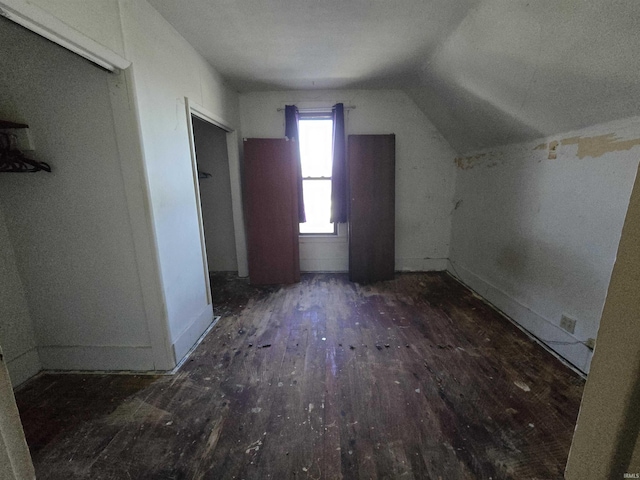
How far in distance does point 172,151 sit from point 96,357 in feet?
5.26

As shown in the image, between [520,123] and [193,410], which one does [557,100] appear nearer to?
[520,123]

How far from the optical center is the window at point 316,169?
11.9 feet

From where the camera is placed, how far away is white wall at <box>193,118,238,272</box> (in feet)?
11.5

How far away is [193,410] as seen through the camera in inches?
62.2

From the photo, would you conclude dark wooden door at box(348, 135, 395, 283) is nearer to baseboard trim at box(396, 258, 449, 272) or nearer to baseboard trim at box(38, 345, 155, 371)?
baseboard trim at box(396, 258, 449, 272)

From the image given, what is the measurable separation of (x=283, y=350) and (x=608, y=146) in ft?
8.87

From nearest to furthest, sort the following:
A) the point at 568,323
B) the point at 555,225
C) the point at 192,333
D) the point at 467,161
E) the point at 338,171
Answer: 1. the point at 568,323
2. the point at 555,225
3. the point at 192,333
4. the point at 467,161
5. the point at 338,171

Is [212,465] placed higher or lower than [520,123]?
lower

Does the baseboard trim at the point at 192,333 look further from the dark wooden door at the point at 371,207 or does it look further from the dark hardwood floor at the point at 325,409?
the dark wooden door at the point at 371,207

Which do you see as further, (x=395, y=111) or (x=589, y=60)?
(x=395, y=111)

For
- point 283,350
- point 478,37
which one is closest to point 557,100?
point 478,37

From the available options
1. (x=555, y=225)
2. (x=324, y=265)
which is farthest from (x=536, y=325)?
(x=324, y=265)

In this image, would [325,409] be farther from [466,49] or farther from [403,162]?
[403,162]

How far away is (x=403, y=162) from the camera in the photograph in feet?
11.9
